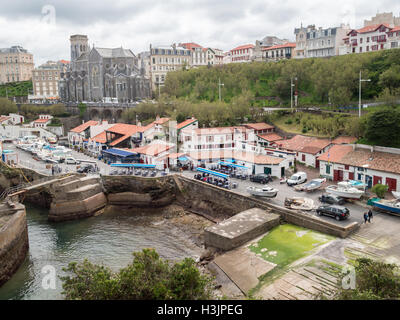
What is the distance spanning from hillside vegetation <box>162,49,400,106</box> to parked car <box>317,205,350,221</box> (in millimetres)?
27772

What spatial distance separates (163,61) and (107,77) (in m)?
19.8

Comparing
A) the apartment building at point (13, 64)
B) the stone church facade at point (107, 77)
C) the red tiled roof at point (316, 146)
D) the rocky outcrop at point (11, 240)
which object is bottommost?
the rocky outcrop at point (11, 240)

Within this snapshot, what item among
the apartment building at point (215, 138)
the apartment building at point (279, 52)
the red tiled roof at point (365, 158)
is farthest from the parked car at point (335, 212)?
the apartment building at point (279, 52)

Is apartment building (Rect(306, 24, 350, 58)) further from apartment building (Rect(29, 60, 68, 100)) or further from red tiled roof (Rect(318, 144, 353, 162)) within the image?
apartment building (Rect(29, 60, 68, 100))

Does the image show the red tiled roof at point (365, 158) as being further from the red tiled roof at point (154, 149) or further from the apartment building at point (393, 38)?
the apartment building at point (393, 38)

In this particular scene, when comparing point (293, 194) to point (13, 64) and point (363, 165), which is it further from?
point (13, 64)

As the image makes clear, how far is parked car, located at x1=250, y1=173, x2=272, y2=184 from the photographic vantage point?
3469 cm

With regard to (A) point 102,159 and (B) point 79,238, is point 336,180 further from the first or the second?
(A) point 102,159

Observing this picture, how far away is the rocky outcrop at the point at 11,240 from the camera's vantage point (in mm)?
24281

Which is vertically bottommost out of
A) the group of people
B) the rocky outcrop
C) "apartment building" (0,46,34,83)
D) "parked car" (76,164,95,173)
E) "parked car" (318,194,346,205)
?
the rocky outcrop

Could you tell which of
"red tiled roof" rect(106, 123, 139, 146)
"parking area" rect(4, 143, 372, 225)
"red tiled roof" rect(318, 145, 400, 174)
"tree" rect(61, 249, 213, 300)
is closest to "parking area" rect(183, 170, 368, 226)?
"parking area" rect(4, 143, 372, 225)

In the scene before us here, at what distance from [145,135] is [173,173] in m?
14.8

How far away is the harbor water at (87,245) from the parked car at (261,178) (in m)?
9.64

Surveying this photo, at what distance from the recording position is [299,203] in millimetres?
27750
